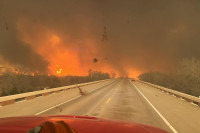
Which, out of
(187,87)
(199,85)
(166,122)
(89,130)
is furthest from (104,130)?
(187,87)

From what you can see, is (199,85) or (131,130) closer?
(131,130)

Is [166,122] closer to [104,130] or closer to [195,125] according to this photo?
[195,125]

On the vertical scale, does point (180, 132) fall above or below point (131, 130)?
below

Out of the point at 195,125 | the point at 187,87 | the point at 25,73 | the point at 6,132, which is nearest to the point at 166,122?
the point at 195,125

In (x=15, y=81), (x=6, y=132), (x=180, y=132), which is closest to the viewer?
(x=6, y=132)

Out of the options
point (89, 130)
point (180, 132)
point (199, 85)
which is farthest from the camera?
point (199, 85)

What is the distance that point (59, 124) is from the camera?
1868mm

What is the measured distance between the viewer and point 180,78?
39438 mm

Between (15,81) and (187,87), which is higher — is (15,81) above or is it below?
above

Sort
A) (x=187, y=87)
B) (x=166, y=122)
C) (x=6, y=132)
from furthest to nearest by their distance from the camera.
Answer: (x=187, y=87)
(x=166, y=122)
(x=6, y=132)

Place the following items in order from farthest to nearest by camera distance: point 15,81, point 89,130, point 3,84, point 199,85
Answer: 1. point 199,85
2. point 15,81
3. point 3,84
4. point 89,130

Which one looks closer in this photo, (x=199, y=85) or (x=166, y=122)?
(x=166, y=122)

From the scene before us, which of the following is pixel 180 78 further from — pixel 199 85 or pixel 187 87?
pixel 199 85

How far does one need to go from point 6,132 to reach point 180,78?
40.9m
